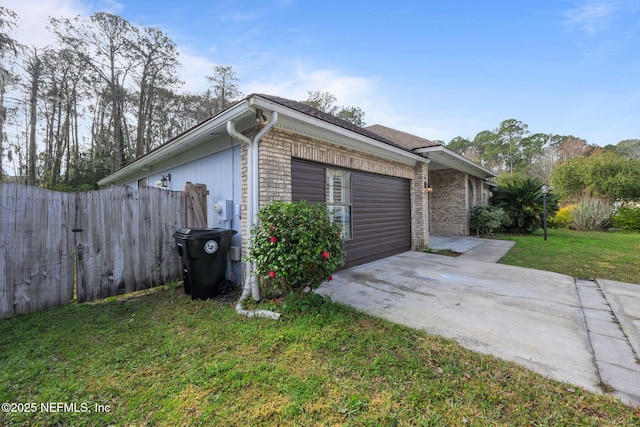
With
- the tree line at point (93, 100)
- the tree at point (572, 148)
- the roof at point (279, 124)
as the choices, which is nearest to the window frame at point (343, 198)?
the roof at point (279, 124)

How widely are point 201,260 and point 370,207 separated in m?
3.94

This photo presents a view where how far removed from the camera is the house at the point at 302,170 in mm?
3852

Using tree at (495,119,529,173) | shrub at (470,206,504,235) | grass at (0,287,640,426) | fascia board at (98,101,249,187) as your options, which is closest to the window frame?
fascia board at (98,101,249,187)

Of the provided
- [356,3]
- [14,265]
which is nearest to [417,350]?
[14,265]

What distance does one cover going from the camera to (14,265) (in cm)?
320

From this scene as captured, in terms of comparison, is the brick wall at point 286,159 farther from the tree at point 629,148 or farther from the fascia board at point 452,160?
the tree at point 629,148

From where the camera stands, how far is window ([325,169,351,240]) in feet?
17.2

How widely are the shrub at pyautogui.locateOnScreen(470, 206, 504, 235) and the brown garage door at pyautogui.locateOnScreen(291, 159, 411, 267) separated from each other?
5.45 meters

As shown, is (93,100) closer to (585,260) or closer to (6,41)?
(6,41)

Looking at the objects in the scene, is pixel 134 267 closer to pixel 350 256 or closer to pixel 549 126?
pixel 350 256

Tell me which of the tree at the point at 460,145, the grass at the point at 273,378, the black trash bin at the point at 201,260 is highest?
the tree at the point at 460,145

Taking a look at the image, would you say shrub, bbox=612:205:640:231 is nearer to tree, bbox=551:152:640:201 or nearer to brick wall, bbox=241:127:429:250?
tree, bbox=551:152:640:201

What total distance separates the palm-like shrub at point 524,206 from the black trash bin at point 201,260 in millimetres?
13440

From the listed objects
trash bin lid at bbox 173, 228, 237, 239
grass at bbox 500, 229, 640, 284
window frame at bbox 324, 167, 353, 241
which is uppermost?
window frame at bbox 324, 167, 353, 241
